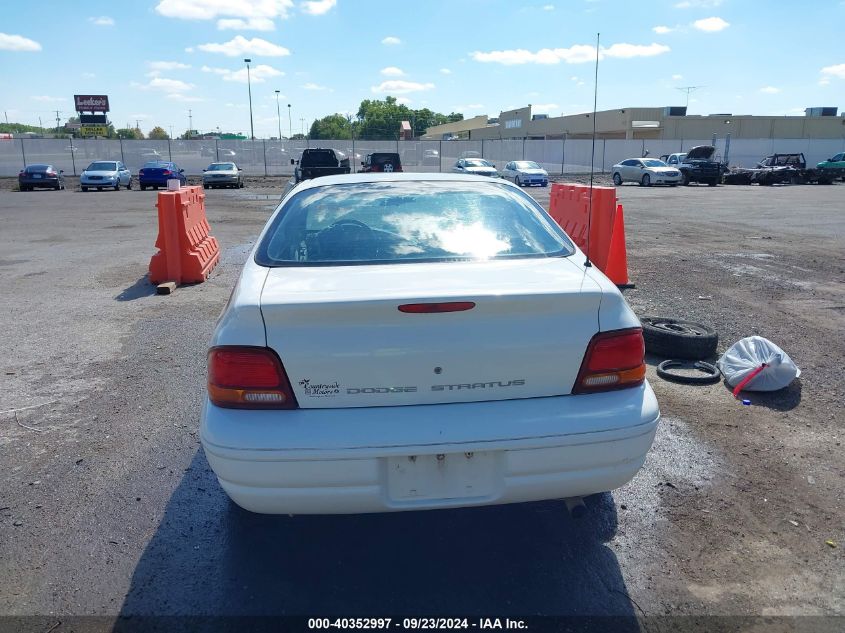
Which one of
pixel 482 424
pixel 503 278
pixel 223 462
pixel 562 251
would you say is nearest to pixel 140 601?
pixel 223 462

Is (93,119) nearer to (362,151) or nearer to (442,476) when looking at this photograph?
(362,151)

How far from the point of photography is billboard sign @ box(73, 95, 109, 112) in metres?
71.2

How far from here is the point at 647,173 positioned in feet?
116

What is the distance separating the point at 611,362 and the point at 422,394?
2.65ft

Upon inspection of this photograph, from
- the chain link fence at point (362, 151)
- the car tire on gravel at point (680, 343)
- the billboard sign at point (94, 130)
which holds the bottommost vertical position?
the car tire on gravel at point (680, 343)

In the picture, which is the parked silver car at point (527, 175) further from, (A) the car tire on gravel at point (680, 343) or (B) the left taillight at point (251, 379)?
(B) the left taillight at point (251, 379)

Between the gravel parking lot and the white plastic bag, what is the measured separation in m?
0.12

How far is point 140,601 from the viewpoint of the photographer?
2762 mm

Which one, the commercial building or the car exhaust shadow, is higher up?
the commercial building

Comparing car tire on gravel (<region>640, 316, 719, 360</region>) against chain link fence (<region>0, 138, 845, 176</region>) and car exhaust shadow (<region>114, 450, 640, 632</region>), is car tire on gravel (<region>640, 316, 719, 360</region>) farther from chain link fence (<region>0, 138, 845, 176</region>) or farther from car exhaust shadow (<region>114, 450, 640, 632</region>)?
chain link fence (<region>0, 138, 845, 176</region>)

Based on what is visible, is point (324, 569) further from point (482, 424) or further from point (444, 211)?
point (444, 211)

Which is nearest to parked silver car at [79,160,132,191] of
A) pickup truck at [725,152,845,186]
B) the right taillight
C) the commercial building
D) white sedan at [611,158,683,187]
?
white sedan at [611,158,683,187]

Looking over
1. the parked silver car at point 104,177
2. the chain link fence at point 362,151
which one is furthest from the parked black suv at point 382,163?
the chain link fence at point 362,151

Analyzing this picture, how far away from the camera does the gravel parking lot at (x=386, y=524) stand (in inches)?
110
